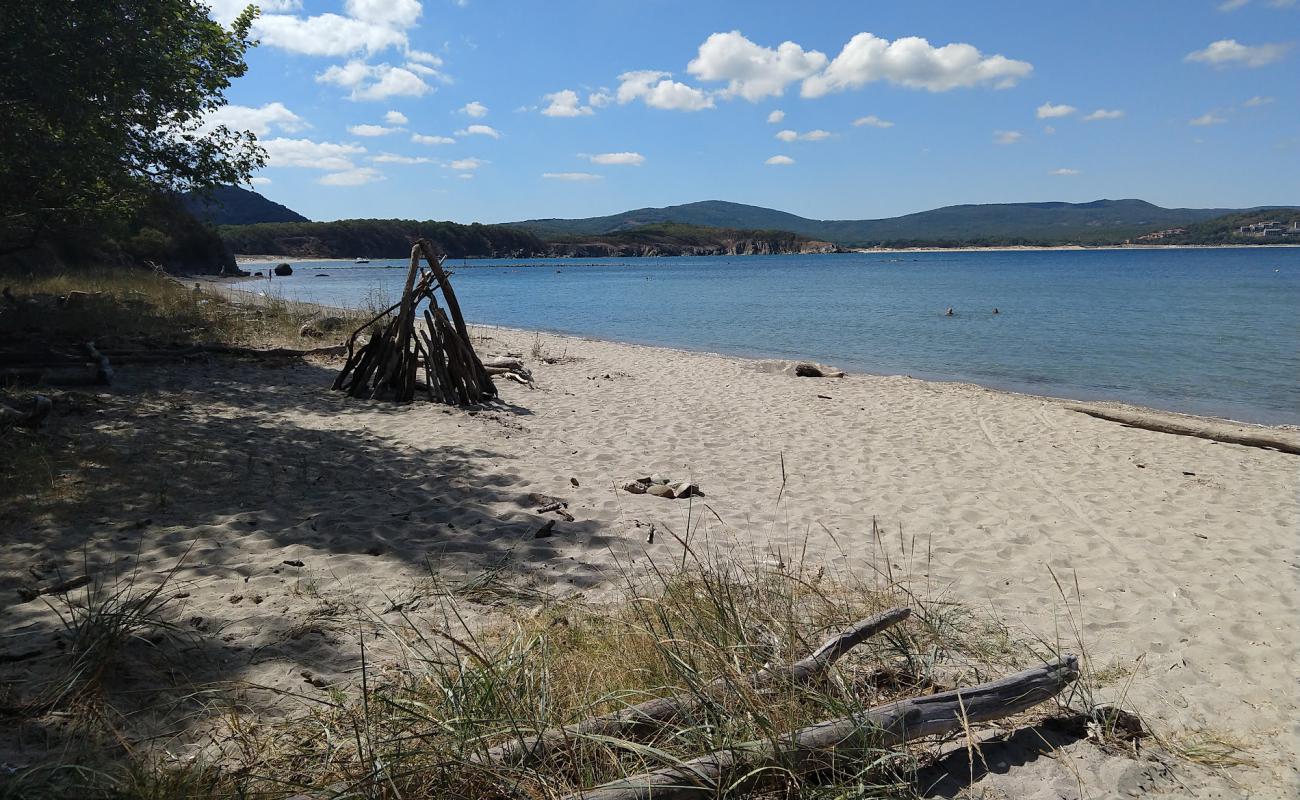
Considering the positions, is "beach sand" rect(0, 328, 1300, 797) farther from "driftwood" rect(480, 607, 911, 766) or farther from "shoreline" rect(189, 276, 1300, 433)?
"shoreline" rect(189, 276, 1300, 433)

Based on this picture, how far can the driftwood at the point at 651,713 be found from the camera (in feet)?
7.37

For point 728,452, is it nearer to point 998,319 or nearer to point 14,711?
point 14,711

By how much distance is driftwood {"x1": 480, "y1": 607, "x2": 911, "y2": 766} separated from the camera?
7.37ft

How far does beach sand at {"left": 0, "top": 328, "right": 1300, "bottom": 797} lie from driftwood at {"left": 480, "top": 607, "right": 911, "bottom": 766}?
713mm

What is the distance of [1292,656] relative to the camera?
383 centimetres

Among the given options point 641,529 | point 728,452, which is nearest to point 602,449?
point 728,452

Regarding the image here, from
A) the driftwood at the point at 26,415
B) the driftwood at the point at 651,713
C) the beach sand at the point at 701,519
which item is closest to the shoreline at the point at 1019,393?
the beach sand at the point at 701,519

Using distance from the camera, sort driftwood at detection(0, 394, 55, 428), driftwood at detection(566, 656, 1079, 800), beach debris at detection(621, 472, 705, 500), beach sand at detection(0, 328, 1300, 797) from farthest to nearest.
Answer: beach debris at detection(621, 472, 705, 500), driftwood at detection(0, 394, 55, 428), beach sand at detection(0, 328, 1300, 797), driftwood at detection(566, 656, 1079, 800)

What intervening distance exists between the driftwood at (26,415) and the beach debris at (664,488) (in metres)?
Result: 4.95

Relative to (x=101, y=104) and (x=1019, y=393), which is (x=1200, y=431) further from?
(x=101, y=104)

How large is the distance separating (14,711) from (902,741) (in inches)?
123

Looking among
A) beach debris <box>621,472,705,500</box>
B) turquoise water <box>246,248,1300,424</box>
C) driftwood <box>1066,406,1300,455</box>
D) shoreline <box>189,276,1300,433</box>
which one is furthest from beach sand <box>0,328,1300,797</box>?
turquoise water <box>246,248,1300,424</box>

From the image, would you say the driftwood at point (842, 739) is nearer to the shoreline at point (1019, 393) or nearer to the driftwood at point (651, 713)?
the driftwood at point (651, 713)

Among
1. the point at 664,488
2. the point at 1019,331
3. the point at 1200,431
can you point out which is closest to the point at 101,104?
the point at 664,488
